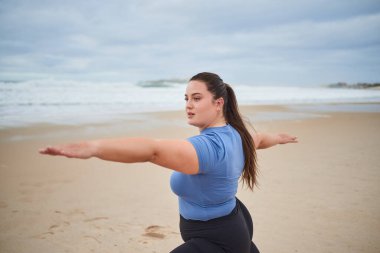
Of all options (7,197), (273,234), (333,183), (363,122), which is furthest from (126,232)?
(363,122)

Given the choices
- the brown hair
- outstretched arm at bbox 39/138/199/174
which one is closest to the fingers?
outstretched arm at bbox 39/138/199/174

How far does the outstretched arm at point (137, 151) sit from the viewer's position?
4.32 feet

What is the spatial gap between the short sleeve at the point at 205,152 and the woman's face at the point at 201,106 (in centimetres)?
28

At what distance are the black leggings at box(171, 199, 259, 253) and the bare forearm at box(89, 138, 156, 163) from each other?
704mm

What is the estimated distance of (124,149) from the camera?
1380 mm

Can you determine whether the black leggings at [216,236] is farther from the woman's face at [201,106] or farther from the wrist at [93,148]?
the wrist at [93,148]

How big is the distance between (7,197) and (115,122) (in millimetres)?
8183

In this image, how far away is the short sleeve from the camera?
1.61 meters

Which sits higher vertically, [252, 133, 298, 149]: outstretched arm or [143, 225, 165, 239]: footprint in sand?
[252, 133, 298, 149]: outstretched arm

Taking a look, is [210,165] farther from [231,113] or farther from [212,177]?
[231,113]

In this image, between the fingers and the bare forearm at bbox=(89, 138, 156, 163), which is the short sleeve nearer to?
the bare forearm at bbox=(89, 138, 156, 163)

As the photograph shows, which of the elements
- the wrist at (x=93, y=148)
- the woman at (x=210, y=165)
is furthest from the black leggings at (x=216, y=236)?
the wrist at (x=93, y=148)

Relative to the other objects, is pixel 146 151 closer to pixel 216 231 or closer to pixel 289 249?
pixel 216 231

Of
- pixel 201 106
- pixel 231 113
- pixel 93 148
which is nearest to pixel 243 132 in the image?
pixel 231 113
